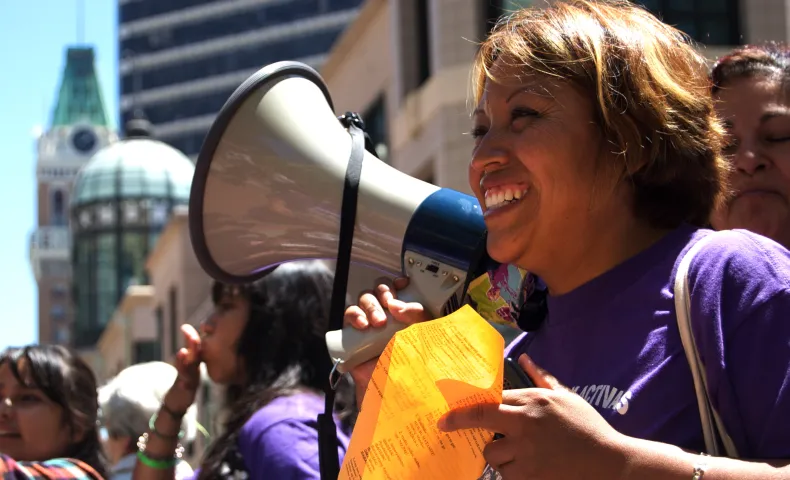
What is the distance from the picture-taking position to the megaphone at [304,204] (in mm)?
2361

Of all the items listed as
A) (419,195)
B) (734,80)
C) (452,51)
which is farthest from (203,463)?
(452,51)

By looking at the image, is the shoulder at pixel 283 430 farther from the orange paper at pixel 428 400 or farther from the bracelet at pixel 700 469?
the bracelet at pixel 700 469

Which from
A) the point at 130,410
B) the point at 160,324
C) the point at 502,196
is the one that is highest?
the point at 502,196

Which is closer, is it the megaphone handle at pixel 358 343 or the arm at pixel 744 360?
the arm at pixel 744 360

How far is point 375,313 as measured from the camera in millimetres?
2119

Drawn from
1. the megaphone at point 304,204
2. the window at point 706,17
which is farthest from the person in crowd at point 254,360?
the window at point 706,17

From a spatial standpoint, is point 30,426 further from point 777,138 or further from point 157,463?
point 777,138

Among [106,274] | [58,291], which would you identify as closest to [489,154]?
[106,274]

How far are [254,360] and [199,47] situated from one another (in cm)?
7912

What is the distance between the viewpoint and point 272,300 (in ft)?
11.7

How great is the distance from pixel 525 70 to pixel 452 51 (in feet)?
36.8

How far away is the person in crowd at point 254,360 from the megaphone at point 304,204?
69 centimetres

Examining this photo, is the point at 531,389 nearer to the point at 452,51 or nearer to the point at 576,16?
the point at 576,16

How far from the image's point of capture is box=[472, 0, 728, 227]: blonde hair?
1799 mm
